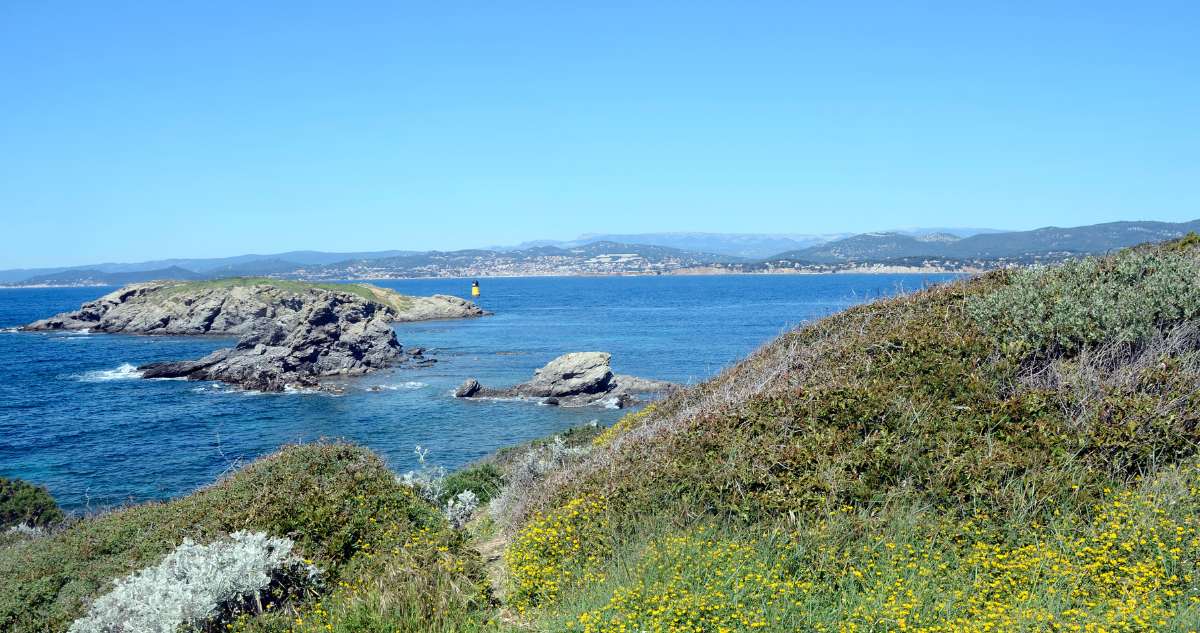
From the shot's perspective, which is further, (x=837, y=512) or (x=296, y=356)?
(x=296, y=356)

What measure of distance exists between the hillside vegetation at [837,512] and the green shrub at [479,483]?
12.9ft

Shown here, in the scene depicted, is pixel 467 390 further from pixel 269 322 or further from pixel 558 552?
pixel 269 322

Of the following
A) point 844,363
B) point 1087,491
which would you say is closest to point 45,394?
point 844,363

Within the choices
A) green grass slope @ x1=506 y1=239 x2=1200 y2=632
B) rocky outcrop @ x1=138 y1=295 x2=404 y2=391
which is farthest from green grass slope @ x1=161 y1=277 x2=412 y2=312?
green grass slope @ x1=506 y1=239 x2=1200 y2=632

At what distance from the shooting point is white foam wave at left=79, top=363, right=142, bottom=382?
5181 centimetres

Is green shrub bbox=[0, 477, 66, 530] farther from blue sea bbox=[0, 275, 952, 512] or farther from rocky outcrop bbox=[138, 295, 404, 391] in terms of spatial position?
rocky outcrop bbox=[138, 295, 404, 391]

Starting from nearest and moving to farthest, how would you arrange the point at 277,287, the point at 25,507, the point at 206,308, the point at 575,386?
the point at 25,507
the point at 575,386
the point at 206,308
the point at 277,287

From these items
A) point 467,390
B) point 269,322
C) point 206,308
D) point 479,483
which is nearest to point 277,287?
point 206,308

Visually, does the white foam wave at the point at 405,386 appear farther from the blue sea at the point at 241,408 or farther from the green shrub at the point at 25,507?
the green shrub at the point at 25,507

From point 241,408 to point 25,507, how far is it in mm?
23209

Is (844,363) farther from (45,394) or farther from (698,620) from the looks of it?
(45,394)

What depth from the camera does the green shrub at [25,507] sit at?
60.1 ft

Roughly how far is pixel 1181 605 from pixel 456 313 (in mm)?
101129

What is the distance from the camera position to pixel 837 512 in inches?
296
